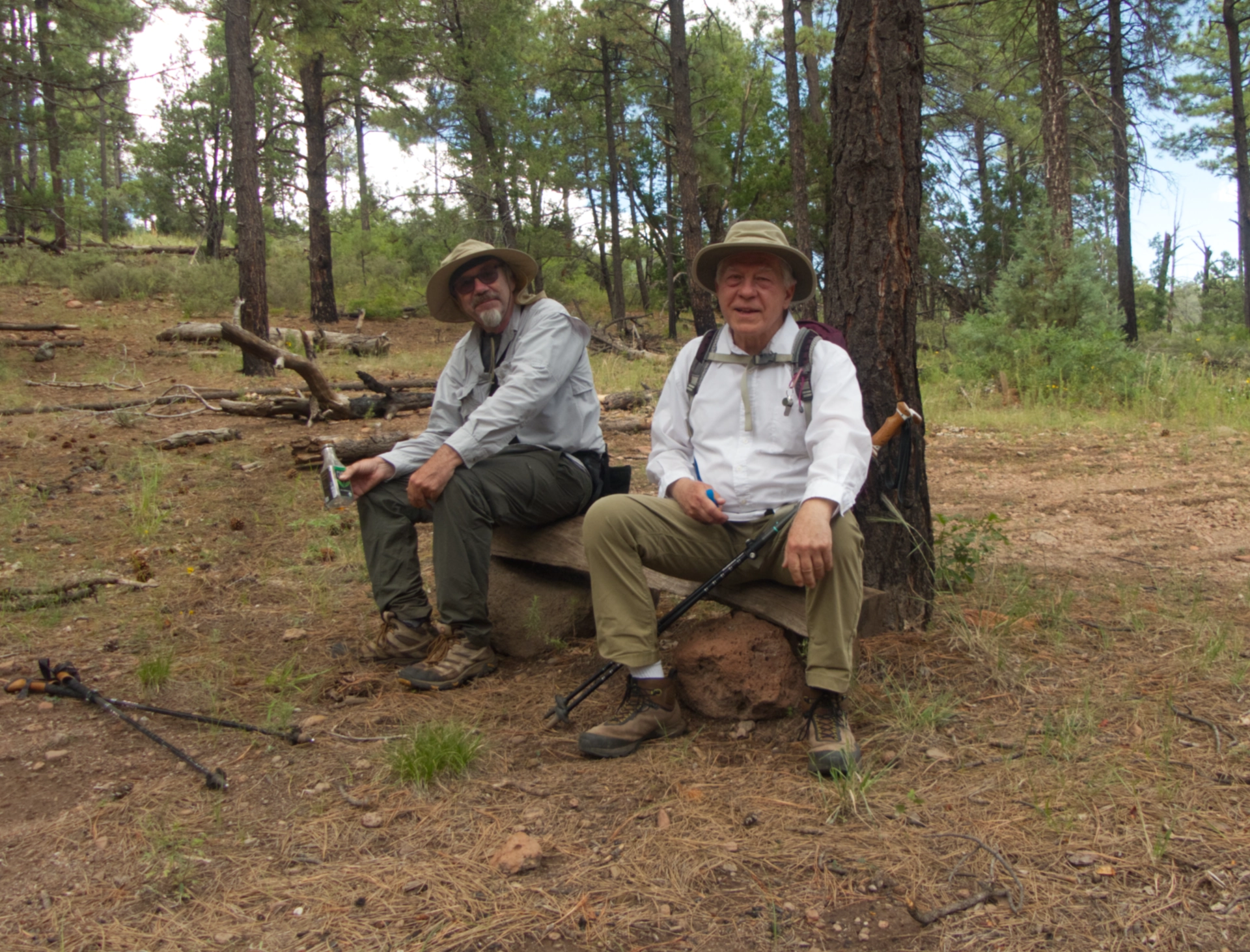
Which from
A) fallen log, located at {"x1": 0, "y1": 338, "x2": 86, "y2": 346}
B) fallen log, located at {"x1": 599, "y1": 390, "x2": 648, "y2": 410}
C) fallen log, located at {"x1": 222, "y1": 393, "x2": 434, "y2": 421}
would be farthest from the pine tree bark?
fallen log, located at {"x1": 599, "y1": 390, "x2": 648, "y2": 410}

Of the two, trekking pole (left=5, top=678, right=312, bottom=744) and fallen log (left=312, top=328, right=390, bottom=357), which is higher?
fallen log (left=312, top=328, right=390, bottom=357)

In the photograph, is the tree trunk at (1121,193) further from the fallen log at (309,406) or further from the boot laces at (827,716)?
the boot laces at (827,716)

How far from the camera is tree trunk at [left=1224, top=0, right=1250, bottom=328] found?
2153cm

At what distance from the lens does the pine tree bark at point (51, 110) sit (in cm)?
1329

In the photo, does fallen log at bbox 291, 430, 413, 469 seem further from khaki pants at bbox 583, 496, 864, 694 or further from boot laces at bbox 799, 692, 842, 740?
boot laces at bbox 799, 692, 842, 740

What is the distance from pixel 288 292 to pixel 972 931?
21.2 meters

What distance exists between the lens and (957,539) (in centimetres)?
420

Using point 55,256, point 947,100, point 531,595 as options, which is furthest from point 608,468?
point 55,256

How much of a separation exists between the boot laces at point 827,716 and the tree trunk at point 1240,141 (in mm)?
24382

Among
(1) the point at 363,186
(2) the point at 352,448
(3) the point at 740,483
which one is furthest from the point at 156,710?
(1) the point at 363,186

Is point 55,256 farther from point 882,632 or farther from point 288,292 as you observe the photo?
point 882,632

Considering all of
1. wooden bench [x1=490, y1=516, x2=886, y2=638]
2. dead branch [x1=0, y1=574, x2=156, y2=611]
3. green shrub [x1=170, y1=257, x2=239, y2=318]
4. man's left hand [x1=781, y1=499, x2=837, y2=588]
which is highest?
green shrub [x1=170, y1=257, x2=239, y2=318]

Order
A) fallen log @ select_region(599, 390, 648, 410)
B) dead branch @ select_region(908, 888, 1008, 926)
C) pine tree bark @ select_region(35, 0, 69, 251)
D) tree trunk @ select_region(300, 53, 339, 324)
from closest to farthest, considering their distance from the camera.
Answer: dead branch @ select_region(908, 888, 1008, 926), fallen log @ select_region(599, 390, 648, 410), pine tree bark @ select_region(35, 0, 69, 251), tree trunk @ select_region(300, 53, 339, 324)

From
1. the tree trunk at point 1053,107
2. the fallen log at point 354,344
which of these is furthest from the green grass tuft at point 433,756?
the fallen log at point 354,344
